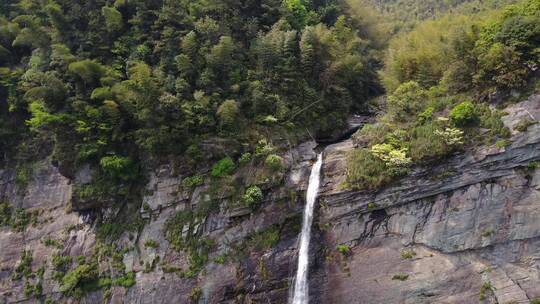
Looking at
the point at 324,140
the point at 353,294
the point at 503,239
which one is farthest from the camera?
the point at 324,140

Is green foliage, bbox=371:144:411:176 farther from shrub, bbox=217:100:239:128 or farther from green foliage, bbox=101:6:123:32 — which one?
green foliage, bbox=101:6:123:32

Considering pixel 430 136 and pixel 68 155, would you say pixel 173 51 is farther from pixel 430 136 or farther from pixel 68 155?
pixel 430 136

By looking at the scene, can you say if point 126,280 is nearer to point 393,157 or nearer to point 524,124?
point 393,157

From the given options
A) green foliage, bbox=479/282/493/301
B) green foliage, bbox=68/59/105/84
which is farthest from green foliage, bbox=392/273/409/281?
green foliage, bbox=68/59/105/84

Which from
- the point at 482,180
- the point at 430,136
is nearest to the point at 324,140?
the point at 430,136

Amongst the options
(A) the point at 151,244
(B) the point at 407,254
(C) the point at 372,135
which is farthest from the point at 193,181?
(B) the point at 407,254

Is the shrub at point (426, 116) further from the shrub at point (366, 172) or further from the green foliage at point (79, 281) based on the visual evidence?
the green foliage at point (79, 281)
